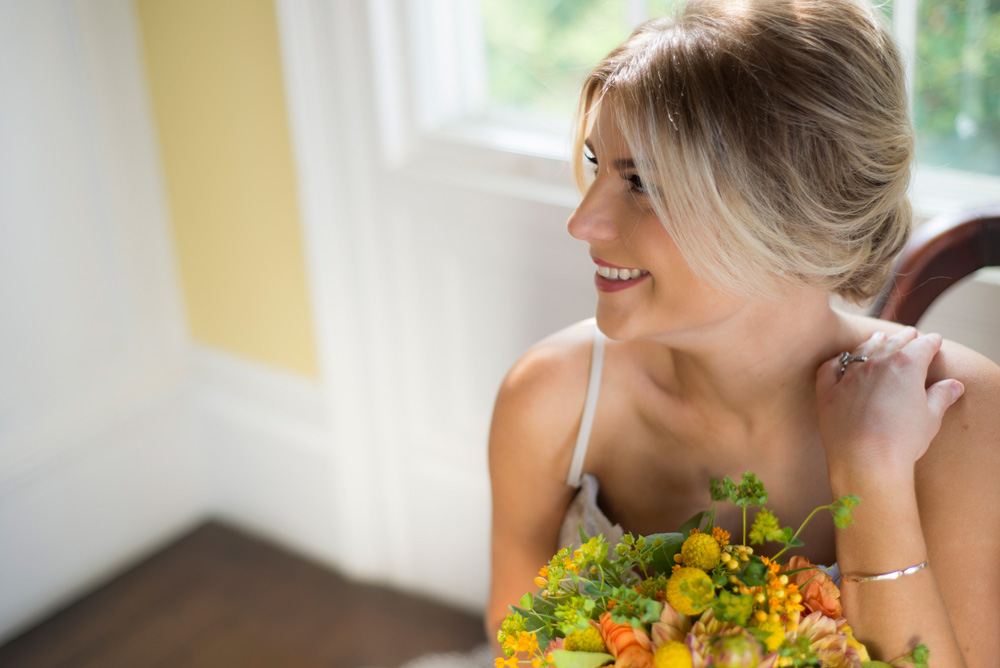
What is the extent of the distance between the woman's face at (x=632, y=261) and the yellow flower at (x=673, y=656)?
1.43 ft

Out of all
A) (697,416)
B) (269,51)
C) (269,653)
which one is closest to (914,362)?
(697,416)

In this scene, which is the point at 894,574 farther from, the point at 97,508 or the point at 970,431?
the point at 97,508

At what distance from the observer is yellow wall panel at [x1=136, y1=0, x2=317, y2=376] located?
2.06m

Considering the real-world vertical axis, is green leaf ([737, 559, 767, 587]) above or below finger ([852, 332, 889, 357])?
below

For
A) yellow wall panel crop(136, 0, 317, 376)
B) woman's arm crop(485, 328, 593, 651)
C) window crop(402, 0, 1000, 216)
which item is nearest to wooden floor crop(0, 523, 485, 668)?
yellow wall panel crop(136, 0, 317, 376)

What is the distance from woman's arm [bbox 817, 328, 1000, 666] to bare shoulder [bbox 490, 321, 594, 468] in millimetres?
341

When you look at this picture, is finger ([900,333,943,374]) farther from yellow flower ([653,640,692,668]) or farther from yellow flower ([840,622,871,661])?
yellow flower ([653,640,692,668])

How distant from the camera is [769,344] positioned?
1.20 meters

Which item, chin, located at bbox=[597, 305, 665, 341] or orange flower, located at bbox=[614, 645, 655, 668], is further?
chin, located at bbox=[597, 305, 665, 341]

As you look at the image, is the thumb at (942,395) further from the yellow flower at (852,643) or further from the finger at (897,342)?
the yellow flower at (852,643)

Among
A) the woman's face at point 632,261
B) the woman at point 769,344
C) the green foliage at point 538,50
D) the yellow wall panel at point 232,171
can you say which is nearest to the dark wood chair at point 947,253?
the woman at point 769,344

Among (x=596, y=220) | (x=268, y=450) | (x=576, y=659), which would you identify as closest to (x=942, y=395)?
(x=596, y=220)

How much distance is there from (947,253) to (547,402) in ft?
1.89

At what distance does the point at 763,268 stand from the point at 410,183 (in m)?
1.07
